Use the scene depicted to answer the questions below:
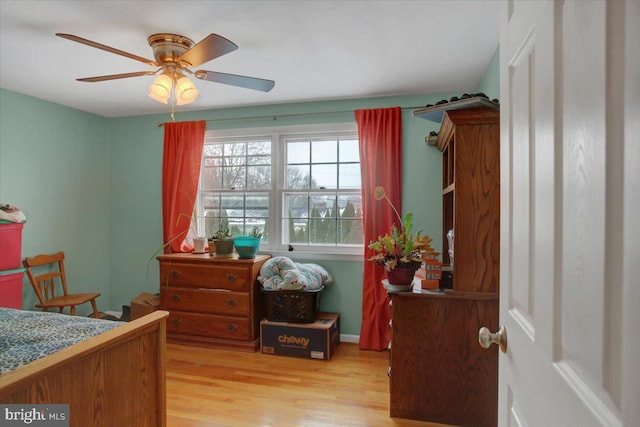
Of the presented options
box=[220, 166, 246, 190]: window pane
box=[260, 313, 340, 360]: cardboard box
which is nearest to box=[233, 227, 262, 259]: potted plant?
box=[260, 313, 340, 360]: cardboard box

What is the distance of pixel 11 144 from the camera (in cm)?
305

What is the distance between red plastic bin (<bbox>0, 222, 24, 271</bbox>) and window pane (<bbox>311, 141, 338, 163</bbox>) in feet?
8.78

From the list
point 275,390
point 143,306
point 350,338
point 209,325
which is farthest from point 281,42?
point 143,306

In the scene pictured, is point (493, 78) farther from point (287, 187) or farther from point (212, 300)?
point (212, 300)

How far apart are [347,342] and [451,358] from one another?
146cm

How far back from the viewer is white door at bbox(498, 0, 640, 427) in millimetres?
431

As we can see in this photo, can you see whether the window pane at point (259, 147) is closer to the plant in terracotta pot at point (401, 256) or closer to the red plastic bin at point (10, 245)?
the plant in terracotta pot at point (401, 256)

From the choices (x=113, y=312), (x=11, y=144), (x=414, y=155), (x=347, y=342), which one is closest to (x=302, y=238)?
(x=347, y=342)

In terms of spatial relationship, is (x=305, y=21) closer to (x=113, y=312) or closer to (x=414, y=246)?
(x=414, y=246)

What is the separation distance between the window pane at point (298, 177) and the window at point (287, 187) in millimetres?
10

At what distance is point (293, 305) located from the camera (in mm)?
2982

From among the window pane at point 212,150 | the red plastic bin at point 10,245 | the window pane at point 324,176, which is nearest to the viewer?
the red plastic bin at point 10,245

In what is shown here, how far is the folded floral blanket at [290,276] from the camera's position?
2.94 metres

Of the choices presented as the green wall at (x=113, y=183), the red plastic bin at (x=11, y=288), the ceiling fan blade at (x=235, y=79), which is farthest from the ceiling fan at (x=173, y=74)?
the red plastic bin at (x=11, y=288)
